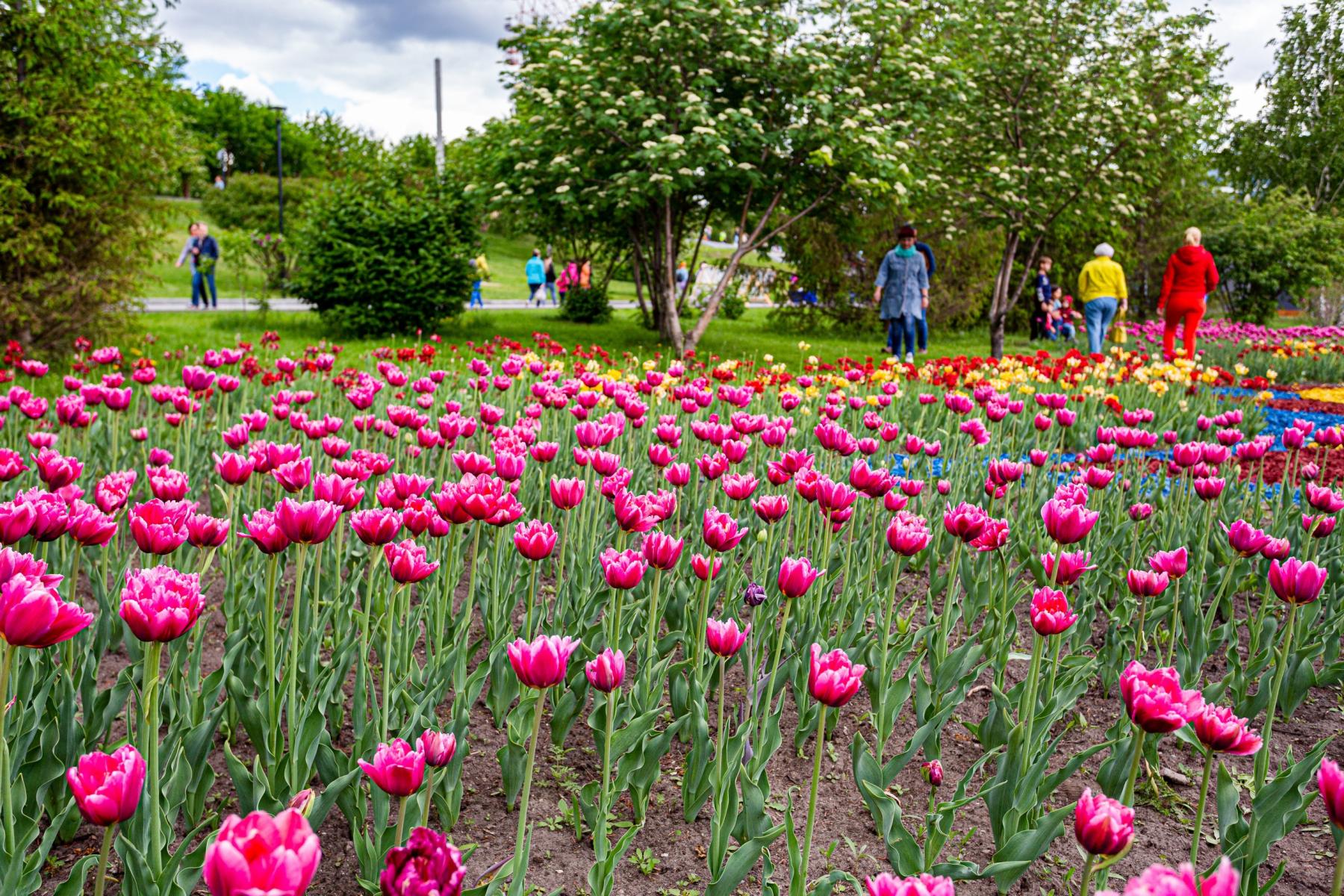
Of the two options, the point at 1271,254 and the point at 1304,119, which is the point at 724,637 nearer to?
the point at 1271,254

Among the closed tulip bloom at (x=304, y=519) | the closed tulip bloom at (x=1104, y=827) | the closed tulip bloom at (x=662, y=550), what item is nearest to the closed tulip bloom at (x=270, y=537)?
the closed tulip bloom at (x=304, y=519)

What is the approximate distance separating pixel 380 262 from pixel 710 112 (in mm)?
5072

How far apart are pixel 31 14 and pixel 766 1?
849cm

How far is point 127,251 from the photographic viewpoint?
8938 millimetres

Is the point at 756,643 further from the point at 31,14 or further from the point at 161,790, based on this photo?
the point at 31,14

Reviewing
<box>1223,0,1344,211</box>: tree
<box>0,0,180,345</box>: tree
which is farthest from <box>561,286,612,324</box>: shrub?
<box>1223,0,1344,211</box>: tree

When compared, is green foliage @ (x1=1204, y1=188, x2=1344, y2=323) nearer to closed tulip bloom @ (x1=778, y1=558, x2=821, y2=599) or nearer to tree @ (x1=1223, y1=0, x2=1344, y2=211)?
tree @ (x1=1223, y1=0, x2=1344, y2=211)

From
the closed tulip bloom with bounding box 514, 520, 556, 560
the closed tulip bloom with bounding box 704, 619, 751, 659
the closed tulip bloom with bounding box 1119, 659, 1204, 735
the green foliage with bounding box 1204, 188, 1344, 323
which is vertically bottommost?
the closed tulip bloom with bounding box 704, 619, 751, 659

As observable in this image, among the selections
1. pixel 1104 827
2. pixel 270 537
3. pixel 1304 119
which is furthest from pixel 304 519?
pixel 1304 119

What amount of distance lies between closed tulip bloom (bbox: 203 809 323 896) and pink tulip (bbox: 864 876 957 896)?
1.96 feet

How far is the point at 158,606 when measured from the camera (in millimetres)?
1547

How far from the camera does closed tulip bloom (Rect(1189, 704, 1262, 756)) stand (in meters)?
1.60

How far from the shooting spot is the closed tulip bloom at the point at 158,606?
4.97 ft

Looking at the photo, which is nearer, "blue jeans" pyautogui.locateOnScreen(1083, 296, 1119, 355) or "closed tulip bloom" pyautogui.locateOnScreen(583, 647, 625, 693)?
"closed tulip bloom" pyautogui.locateOnScreen(583, 647, 625, 693)
